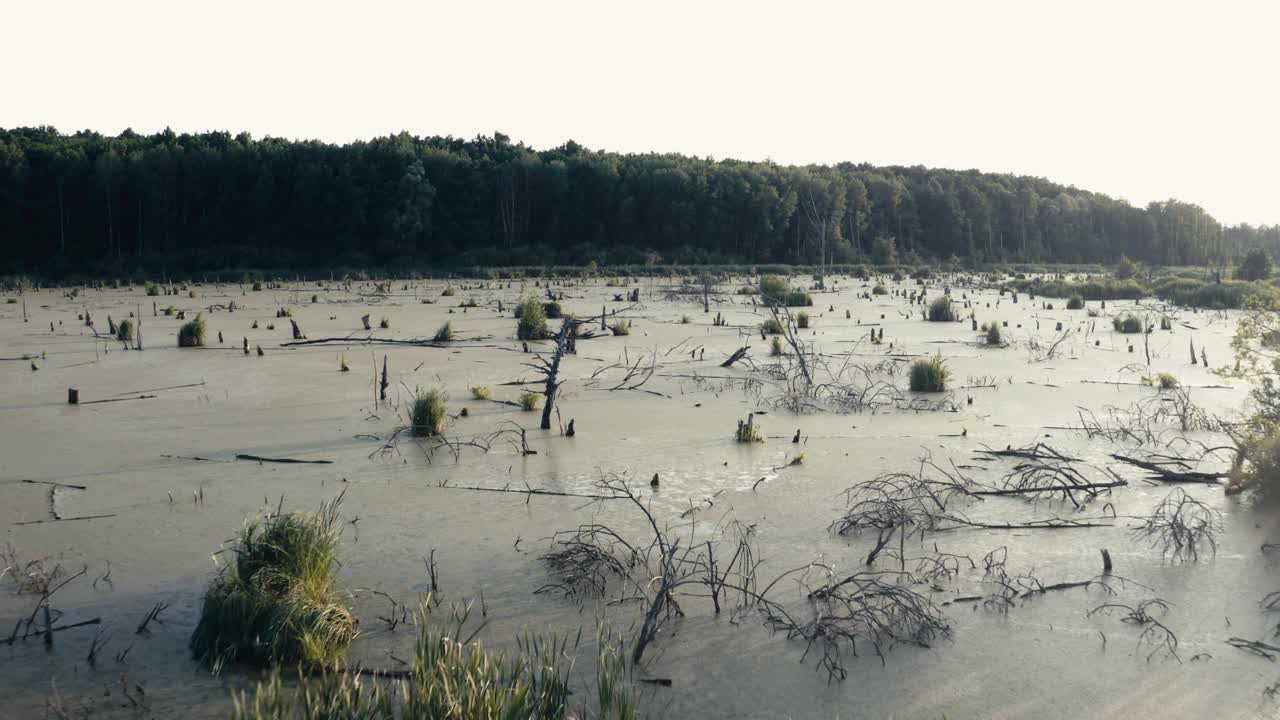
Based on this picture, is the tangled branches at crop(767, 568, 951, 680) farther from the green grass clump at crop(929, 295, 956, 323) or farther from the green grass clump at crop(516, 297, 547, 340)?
the green grass clump at crop(929, 295, 956, 323)

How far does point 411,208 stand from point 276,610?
50037mm

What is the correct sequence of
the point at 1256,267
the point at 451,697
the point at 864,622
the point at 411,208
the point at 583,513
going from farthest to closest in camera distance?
the point at 411,208, the point at 1256,267, the point at 583,513, the point at 864,622, the point at 451,697

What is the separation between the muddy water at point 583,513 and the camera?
4.04m

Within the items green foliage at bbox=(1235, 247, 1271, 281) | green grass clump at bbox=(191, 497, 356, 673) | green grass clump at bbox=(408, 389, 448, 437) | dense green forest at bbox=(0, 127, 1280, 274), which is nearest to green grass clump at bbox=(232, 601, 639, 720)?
green grass clump at bbox=(191, 497, 356, 673)

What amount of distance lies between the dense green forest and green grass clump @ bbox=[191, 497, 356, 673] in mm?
39607

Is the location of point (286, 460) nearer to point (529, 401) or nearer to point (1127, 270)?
point (529, 401)

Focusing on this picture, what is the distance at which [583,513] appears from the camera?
6391mm

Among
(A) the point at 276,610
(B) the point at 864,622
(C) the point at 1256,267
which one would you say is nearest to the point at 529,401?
(A) the point at 276,610

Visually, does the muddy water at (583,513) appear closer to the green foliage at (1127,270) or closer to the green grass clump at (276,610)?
the green grass clump at (276,610)

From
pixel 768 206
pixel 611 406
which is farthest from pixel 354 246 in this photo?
pixel 611 406

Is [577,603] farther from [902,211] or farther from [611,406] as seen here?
[902,211]

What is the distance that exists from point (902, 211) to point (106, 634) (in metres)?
72.3

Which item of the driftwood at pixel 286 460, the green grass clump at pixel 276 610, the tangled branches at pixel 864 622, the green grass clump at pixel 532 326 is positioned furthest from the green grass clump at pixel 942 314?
the green grass clump at pixel 276 610

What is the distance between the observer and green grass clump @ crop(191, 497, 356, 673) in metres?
4.18
